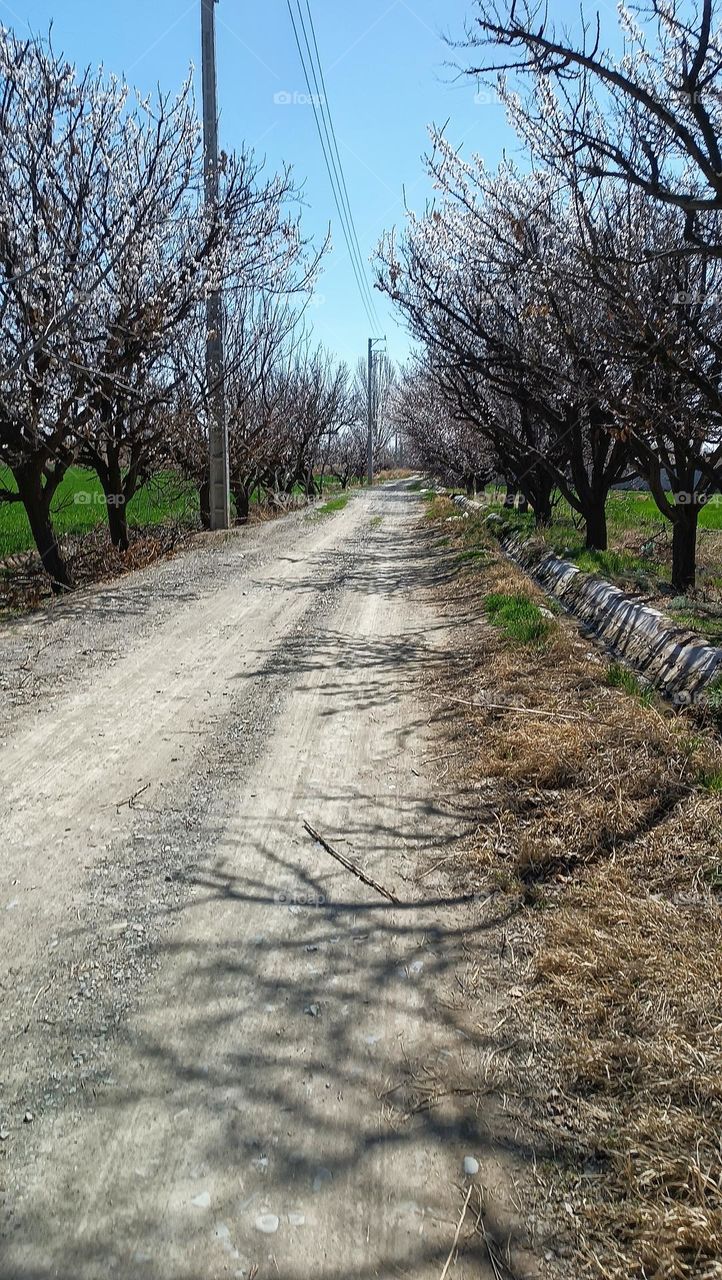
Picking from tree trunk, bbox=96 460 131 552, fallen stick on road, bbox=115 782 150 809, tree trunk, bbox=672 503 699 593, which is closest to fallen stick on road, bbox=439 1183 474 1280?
fallen stick on road, bbox=115 782 150 809

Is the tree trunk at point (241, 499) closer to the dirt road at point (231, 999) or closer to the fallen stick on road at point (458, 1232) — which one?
the dirt road at point (231, 999)

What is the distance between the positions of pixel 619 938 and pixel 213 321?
1376 cm

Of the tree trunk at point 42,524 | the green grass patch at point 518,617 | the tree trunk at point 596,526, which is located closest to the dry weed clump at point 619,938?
the green grass patch at point 518,617

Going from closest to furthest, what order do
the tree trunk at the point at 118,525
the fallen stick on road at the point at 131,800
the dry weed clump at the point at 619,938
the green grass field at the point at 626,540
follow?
the dry weed clump at the point at 619,938
the fallen stick on road at the point at 131,800
the green grass field at the point at 626,540
the tree trunk at the point at 118,525

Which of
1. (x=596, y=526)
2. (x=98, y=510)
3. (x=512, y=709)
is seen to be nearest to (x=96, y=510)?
(x=98, y=510)

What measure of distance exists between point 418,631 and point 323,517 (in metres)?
15.9

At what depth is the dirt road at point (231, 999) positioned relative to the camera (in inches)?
67.2

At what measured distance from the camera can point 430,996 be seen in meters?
2.44

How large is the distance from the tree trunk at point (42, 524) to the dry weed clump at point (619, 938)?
6406 mm

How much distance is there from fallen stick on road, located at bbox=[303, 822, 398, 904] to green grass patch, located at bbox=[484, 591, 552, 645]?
3.23 meters

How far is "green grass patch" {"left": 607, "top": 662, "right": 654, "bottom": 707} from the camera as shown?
464 centimetres

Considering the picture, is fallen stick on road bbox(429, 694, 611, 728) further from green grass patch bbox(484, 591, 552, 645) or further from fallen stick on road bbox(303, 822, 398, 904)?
fallen stick on road bbox(303, 822, 398, 904)

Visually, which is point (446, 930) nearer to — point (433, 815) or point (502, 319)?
point (433, 815)

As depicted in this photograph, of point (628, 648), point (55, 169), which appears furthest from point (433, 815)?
point (55, 169)
